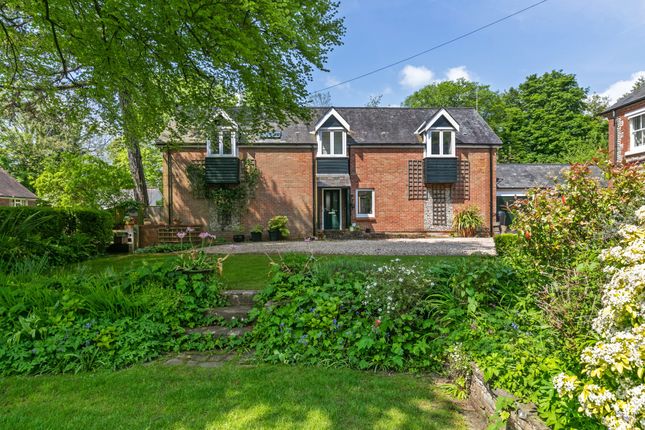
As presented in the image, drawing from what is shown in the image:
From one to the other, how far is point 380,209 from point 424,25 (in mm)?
9312

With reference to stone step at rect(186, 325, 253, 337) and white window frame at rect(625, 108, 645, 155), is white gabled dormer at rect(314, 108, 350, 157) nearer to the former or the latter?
white window frame at rect(625, 108, 645, 155)

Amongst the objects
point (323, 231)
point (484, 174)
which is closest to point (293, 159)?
point (323, 231)

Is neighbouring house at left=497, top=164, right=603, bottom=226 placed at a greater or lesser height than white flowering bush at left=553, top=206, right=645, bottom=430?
greater

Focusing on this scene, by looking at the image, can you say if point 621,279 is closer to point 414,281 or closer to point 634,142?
point 414,281

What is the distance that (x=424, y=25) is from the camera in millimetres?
11469

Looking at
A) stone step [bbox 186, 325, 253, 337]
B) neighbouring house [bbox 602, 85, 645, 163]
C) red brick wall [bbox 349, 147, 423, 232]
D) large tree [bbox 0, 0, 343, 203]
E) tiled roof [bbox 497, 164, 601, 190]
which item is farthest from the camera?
tiled roof [bbox 497, 164, 601, 190]

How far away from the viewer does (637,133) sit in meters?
16.3

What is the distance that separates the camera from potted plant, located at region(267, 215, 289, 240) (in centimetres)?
1688

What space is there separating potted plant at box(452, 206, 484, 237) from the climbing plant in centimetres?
1094

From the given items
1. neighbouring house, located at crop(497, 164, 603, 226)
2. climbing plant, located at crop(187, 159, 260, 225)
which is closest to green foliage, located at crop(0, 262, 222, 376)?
climbing plant, located at crop(187, 159, 260, 225)

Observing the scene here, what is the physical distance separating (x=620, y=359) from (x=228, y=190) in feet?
56.4

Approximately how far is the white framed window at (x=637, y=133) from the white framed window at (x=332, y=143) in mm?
13818

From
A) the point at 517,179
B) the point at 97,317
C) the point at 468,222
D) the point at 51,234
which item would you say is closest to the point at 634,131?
the point at 517,179

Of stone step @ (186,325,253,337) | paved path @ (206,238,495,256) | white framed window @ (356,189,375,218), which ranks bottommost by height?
stone step @ (186,325,253,337)
